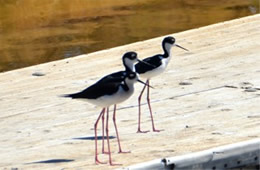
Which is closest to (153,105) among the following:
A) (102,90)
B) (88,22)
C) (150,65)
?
(150,65)

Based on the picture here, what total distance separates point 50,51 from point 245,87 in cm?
600

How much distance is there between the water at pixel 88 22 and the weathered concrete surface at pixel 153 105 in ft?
8.78

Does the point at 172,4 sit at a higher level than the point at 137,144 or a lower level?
higher

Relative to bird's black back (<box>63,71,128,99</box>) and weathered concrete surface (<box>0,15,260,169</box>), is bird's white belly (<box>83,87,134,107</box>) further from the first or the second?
weathered concrete surface (<box>0,15,260,169</box>)

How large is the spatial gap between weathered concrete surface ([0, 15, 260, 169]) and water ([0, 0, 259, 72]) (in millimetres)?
2676

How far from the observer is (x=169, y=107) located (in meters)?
9.69

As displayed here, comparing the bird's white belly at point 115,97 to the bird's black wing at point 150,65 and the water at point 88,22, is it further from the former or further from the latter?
the water at point 88,22

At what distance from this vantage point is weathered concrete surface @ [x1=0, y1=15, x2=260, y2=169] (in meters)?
8.27

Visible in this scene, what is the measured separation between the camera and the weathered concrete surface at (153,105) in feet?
27.1

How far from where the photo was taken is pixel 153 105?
987 centimetres

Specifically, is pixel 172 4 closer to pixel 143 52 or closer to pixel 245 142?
pixel 143 52

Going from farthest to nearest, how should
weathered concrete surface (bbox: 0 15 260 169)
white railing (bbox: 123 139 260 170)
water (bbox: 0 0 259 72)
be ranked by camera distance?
water (bbox: 0 0 259 72) → weathered concrete surface (bbox: 0 15 260 169) → white railing (bbox: 123 139 260 170)

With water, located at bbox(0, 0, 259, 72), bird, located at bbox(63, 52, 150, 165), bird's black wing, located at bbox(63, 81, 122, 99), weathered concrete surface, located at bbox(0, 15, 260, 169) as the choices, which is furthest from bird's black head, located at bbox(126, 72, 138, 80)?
water, located at bbox(0, 0, 259, 72)

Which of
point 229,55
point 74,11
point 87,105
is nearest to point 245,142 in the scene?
point 87,105
